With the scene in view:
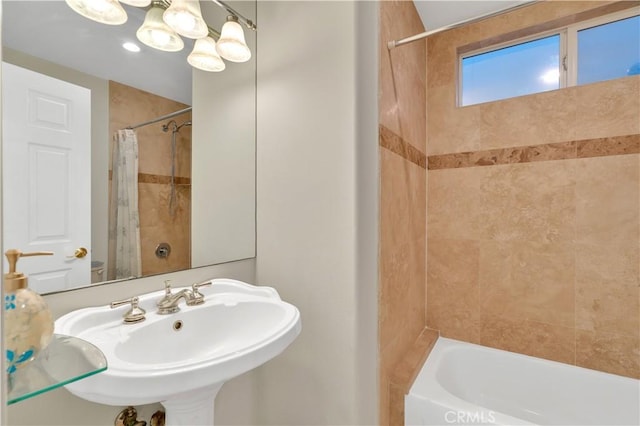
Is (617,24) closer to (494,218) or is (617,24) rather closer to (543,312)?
(494,218)

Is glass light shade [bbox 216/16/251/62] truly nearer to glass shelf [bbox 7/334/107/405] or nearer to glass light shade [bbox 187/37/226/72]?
glass light shade [bbox 187/37/226/72]

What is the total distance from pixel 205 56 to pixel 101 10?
397 mm

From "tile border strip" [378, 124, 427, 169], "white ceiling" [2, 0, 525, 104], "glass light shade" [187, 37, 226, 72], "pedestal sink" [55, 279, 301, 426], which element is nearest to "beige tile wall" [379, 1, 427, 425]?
"tile border strip" [378, 124, 427, 169]

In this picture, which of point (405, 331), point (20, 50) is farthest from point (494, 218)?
point (20, 50)

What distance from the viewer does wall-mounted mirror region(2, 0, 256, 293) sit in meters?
0.79

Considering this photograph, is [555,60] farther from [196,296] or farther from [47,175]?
[47,175]

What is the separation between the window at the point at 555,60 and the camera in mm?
1646

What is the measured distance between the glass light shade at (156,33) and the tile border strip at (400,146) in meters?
0.90

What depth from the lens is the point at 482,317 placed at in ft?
6.34

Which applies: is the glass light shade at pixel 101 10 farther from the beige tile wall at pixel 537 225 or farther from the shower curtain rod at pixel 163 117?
the beige tile wall at pixel 537 225

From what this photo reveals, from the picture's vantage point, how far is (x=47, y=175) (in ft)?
2.72

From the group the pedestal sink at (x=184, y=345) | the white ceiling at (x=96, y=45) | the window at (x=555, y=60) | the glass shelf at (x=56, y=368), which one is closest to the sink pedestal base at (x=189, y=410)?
the pedestal sink at (x=184, y=345)

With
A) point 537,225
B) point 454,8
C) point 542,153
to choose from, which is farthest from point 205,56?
point 537,225

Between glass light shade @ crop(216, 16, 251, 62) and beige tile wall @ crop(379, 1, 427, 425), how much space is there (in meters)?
0.62
